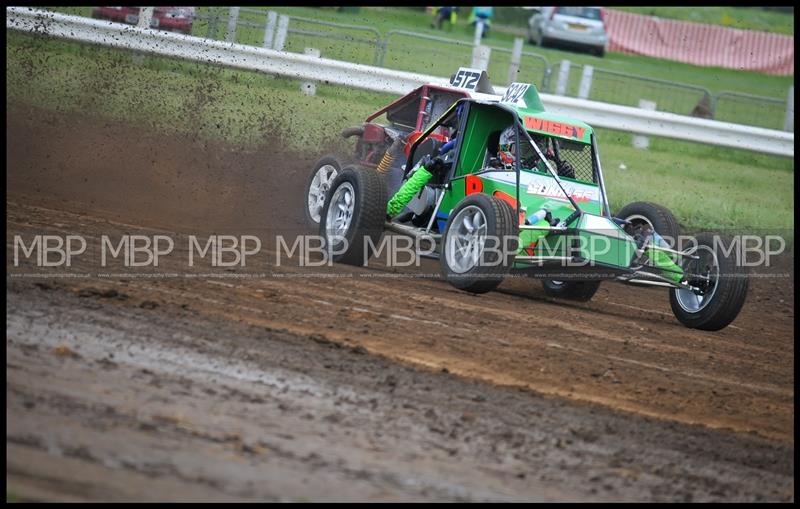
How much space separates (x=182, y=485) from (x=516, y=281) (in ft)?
21.1

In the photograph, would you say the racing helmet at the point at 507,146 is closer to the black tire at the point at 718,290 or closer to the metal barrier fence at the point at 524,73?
the black tire at the point at 718,290

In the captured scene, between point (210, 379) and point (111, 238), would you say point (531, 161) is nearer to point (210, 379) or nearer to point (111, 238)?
point (111, 238)

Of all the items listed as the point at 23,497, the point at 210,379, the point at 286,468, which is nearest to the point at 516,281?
the point at 210,379

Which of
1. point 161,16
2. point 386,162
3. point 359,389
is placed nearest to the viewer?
point 359,389

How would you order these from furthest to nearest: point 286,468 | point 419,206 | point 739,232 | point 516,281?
point 739,232
point 516,281
point 419,206
point 286,468

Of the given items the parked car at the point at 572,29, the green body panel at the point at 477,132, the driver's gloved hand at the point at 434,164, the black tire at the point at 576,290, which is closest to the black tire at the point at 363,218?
the driver's gloved hand at the point at 434,164

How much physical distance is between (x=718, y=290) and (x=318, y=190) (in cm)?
399

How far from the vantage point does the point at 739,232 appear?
13.4 m

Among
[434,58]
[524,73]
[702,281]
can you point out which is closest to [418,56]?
[434,58]

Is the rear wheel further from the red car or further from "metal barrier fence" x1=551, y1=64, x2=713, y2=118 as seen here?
"metal barrier fence" x1=551, y1=64, x2=713, y2=118

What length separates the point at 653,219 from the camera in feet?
29.8

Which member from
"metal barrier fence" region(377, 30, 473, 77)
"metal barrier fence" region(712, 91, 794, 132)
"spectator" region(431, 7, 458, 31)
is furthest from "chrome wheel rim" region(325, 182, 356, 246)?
"spectator" region(431, 7, 458, 31)

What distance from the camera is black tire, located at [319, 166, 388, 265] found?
8.93 metres

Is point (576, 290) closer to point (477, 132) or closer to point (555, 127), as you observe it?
point (555, 127)
